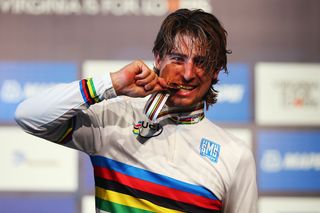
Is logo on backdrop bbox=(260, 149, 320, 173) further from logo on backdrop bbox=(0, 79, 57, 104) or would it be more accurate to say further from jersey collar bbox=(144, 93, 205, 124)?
jersey collar bbox=(144, 93, 205, 124)

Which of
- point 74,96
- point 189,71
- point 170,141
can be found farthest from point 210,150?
point 74,96

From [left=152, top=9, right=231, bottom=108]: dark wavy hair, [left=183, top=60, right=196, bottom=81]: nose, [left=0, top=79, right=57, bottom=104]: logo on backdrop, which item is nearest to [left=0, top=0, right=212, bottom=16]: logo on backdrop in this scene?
[left=0, top=79, right=57, bottom=104]: logo on backdrop

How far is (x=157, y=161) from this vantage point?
5.11 ft

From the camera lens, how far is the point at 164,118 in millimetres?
1630

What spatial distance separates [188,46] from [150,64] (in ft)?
3.72

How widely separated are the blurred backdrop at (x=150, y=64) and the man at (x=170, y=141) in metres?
1.10

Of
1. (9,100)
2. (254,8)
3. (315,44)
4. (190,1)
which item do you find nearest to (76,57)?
(9,100)

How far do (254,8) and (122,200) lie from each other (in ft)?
4.96

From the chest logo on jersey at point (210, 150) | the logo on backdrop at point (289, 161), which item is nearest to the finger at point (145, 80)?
the chest logo on jersey at point (210, 150)

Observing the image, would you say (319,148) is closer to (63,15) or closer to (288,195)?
(288,195)

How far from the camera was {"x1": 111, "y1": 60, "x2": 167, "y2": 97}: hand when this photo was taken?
1.44 m

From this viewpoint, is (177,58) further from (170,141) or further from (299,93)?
(299,93)

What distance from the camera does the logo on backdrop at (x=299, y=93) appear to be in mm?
2805

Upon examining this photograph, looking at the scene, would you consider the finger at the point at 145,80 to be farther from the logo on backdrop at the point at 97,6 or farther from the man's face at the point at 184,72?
the logo on backdrop at the point at 97,6
